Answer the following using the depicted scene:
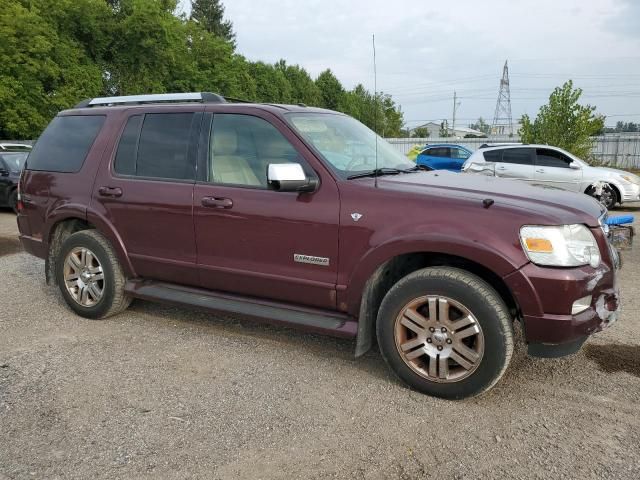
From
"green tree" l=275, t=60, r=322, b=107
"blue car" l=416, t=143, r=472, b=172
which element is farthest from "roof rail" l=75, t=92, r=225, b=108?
"green tree" l=275, t=60, r=322, b=107

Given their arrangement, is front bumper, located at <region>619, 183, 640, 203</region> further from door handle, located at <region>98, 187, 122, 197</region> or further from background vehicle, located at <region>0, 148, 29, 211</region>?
background vehicle, located at <region>0, 148, 29, 211</region>

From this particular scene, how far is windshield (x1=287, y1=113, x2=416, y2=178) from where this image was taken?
3.81 meters

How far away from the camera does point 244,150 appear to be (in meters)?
4.02

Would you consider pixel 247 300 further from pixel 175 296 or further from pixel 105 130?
pixel 105 130

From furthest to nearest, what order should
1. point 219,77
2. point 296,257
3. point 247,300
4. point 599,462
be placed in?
1. point 219,77
2. point 247,300
3. point 296,257
4. point 599,462

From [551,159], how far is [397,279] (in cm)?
1038

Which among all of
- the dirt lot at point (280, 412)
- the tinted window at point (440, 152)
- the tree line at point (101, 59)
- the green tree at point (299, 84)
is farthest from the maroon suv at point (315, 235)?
the green tree at point (299, 84)

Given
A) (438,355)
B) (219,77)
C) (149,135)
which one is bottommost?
(438,355)

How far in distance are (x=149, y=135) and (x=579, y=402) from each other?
3.70 metres

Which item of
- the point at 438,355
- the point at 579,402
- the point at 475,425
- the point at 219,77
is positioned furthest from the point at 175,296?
the point at 219,77

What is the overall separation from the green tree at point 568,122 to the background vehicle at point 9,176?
54.6 feet

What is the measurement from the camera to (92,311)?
471 centimetres

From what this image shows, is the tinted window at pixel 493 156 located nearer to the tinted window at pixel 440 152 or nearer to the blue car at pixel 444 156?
the blue car at pixel 444 156

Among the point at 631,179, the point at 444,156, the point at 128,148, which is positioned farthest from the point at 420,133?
the point at 128,148
